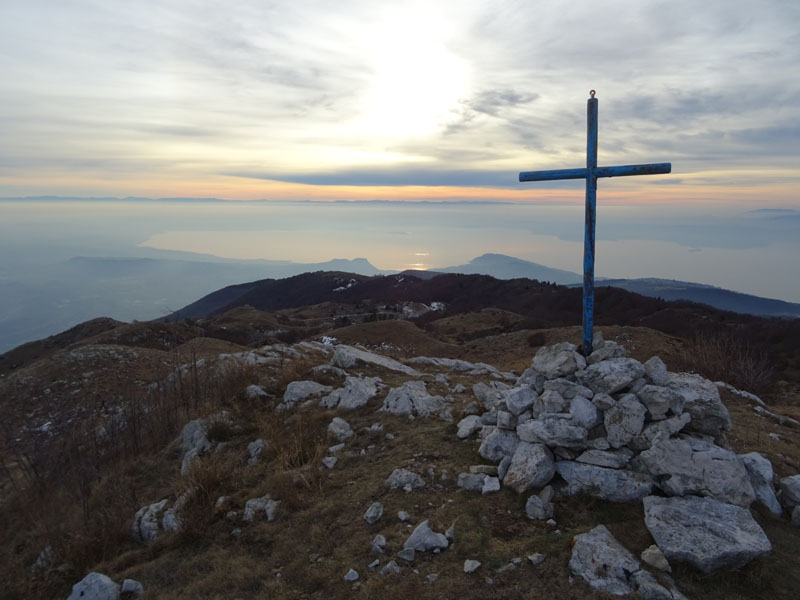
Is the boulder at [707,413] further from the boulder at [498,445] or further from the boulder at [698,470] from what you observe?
the boulder at [498,445]

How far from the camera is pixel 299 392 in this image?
11.1m

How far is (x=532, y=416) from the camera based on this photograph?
22.2ft

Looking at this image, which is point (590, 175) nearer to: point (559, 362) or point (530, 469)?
point (559, 362)

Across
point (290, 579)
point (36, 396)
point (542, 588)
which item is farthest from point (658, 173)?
point (36, 396)

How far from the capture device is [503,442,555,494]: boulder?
582 centimetres

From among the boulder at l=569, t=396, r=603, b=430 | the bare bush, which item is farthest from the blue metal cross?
the bare bush

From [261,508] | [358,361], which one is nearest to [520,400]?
[261,508]

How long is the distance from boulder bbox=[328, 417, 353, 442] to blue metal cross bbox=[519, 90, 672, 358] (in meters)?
4.80

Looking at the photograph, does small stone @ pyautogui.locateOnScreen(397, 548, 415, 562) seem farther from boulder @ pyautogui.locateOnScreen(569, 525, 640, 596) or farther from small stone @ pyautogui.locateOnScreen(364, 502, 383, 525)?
boulder @ pyautogui.locateOnScreen(569, 525, 640, 596)

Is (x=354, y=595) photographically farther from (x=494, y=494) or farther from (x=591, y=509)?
(x=591, y=509)

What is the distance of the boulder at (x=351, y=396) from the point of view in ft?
33.5

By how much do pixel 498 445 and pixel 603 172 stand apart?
4.48m

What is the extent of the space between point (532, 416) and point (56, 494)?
851cm

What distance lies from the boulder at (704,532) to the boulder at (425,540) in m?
2.27
